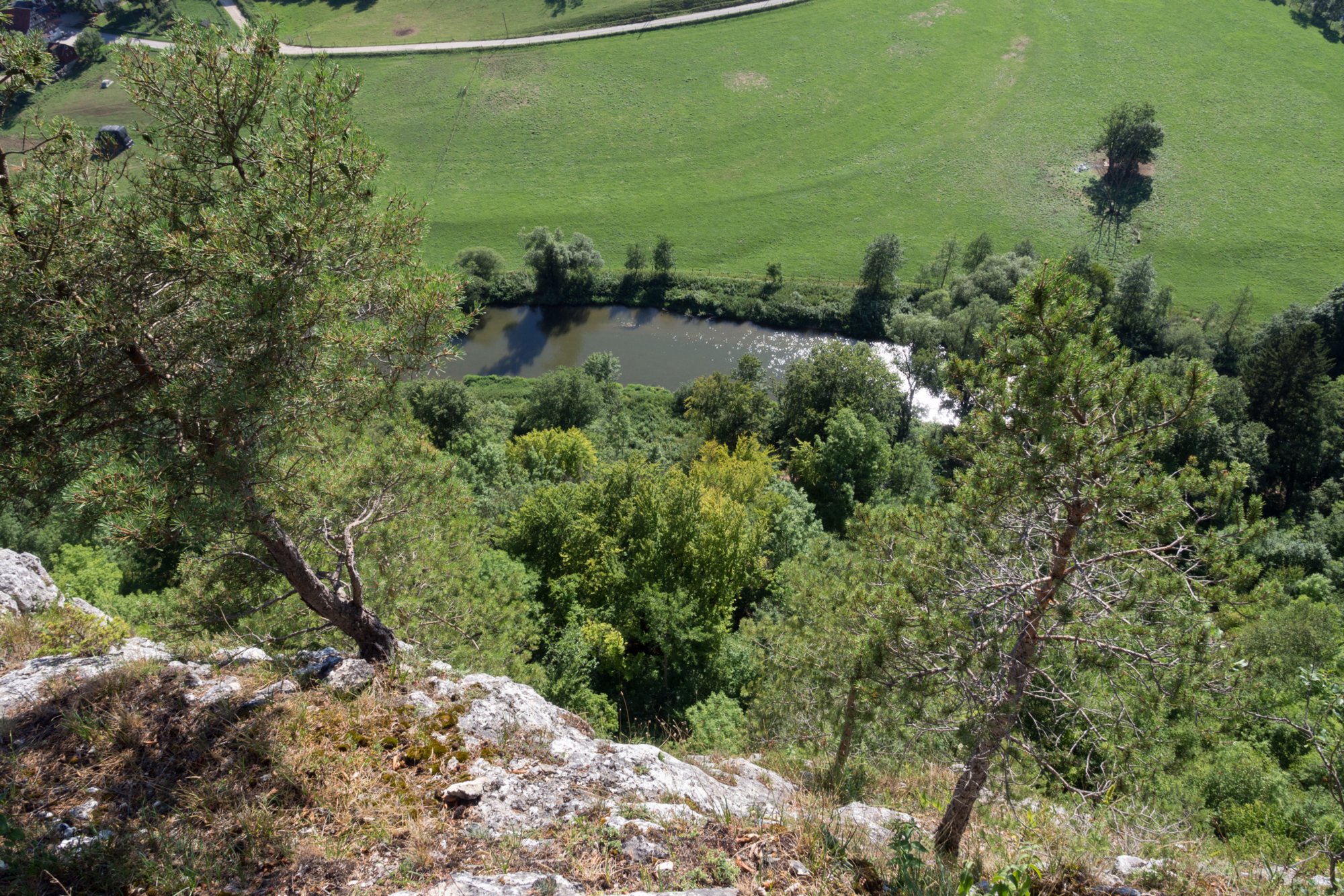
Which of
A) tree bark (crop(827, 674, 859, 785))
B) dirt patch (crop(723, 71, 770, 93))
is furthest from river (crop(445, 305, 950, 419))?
tree bark (crop(827, 674, 859, 785))

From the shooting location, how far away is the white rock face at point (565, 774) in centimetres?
745

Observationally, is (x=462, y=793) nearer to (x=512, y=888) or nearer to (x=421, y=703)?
(x=512, y=888)

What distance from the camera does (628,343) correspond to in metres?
61.5

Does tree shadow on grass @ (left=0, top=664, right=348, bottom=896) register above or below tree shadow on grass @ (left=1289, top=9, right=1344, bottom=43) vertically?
below

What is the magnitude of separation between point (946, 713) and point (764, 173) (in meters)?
72.6

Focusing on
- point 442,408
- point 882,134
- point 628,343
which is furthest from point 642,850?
point 882,134

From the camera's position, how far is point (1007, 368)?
7980 millimetres

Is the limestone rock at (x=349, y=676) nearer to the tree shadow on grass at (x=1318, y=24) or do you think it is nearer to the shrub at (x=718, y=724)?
the shrub at (x=718, y=724)

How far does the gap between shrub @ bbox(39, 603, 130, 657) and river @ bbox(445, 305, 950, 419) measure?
1945 inches

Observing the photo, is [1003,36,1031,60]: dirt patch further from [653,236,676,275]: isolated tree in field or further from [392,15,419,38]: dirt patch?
[392,15,419,38]: dirt patch

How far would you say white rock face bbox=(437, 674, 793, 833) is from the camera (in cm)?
745

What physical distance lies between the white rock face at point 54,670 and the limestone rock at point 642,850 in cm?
658

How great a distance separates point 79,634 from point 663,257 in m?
57.8

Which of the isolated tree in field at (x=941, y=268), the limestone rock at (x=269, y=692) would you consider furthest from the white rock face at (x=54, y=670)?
the isolated tree in field at (x=941, y=268)
